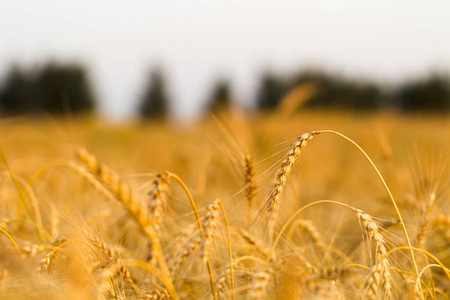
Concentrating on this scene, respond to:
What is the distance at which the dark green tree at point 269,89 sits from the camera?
29547 millimetres

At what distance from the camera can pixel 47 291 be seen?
99cm

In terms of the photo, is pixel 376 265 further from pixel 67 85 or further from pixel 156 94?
pixel 156 94

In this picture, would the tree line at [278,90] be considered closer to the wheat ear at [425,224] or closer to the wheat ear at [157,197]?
the wheat ear at [425,224]

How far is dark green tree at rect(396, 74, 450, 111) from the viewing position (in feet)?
78.0

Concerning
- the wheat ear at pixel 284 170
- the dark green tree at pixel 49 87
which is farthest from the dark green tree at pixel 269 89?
the wheat ear at pixel 284 170

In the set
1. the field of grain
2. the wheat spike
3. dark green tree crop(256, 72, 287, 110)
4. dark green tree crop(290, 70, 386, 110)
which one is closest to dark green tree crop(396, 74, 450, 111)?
dark green tree crop(290, 70, 386, 110)

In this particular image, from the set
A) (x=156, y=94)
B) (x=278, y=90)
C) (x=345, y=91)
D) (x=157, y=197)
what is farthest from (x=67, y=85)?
(x=157, y=197)

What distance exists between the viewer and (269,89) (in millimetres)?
29688

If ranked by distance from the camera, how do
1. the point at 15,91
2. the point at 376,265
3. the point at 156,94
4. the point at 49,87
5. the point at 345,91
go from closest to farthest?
the point at 376,265
the point at 345,91
the point at 15,91
the point at 49,87
the point at 156,94

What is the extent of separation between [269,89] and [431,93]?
10358 mm

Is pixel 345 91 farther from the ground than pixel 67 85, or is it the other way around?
pixel 67 85

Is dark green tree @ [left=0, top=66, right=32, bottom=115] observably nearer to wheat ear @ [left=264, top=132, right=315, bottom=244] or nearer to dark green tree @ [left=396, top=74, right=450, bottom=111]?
dark green tree @ [left=396, top=74, right=450, bottom=111]

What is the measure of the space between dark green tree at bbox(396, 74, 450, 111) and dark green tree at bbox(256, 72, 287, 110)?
27.9 ft

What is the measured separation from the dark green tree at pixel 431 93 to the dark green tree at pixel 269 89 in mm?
8503
